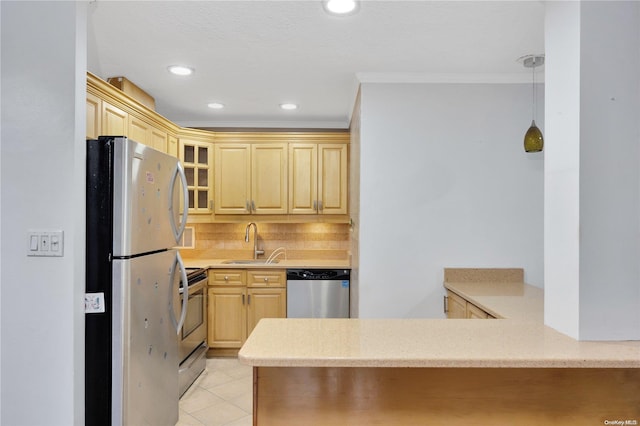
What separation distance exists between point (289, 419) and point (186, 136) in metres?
3.38

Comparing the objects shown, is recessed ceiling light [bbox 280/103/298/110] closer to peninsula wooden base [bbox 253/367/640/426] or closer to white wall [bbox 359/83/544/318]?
white wall [bbox 359/83/544/318]

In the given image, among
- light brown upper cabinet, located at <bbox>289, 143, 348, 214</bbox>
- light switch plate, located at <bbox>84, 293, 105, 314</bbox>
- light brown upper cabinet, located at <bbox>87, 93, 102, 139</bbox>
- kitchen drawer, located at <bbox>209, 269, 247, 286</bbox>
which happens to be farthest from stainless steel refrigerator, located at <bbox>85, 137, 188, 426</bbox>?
light brown upper cabinet, located at <bbox>289, 143, 348, 214</bbox>

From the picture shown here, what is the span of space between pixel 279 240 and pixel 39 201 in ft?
9.84

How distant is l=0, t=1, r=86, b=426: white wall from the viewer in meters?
1.71

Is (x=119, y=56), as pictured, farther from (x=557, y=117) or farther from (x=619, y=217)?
(x=619, y=217)

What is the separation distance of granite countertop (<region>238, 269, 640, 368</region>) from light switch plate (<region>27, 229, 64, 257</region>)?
3.06ft

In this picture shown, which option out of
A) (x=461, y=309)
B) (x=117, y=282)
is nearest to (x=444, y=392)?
(x=461, y=309)

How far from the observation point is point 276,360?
4.02 feet

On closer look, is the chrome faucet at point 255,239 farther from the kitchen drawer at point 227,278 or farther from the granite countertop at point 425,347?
the granite countertop at point 425,347

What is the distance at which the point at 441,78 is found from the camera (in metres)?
2.94

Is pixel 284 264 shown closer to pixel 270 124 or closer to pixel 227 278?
pixel 227 278

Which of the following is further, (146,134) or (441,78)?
(146,134)

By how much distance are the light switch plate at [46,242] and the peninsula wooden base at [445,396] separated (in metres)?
1.05

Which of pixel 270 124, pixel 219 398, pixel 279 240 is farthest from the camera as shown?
pixel 279 240
